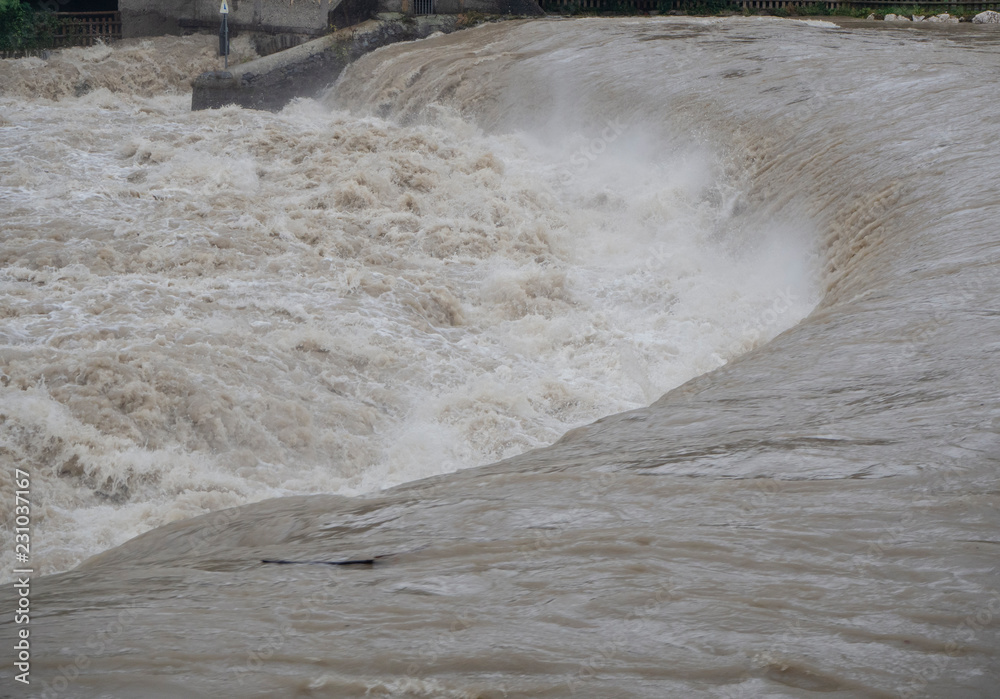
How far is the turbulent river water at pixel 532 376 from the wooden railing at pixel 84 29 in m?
5.05

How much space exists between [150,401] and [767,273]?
5.45 metres

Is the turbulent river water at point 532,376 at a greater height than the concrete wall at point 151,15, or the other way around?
the concrete wall at point 151,15

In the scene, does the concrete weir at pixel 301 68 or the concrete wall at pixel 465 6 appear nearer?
the concrete weir at pixel 301 68

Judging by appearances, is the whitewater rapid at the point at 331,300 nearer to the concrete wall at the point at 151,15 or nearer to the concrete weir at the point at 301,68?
the concrete weir at the point at 301,68

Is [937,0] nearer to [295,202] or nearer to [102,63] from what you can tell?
[295,202]

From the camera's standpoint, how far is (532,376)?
7.34 metres

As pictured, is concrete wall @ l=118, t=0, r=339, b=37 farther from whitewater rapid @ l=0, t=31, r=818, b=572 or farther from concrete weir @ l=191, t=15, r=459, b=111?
whitewater rapid @ l=0, t=31, r=818, b=572

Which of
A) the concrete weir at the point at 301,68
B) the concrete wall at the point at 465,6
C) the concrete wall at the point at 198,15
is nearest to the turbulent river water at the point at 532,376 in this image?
the concrete weir at the point at 301,68

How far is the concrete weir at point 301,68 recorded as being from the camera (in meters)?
15.9

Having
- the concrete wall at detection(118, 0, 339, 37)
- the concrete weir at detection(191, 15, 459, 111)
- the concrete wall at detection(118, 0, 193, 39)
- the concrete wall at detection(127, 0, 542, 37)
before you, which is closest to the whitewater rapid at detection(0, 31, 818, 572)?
the concrete weir at detection(191, 15, 459, 111)

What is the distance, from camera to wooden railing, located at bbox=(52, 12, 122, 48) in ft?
61.1

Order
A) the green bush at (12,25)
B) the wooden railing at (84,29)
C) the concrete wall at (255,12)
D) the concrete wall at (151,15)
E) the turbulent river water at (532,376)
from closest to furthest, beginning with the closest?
the turbulent river water at (532,376) < the green bush at (12,25) < the concrete wall at (255,12) < the wooden railing at (84,29) < the concrete wall at (151,15)

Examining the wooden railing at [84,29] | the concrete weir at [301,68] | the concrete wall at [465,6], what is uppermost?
the concrete wall at [465,6]

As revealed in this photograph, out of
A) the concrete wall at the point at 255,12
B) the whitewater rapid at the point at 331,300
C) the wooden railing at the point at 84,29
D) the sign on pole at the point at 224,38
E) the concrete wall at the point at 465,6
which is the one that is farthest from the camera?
the wooden railing at the point at 84,29
